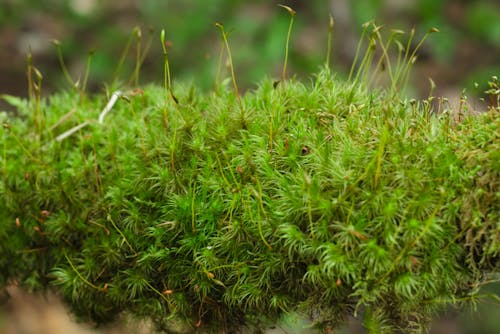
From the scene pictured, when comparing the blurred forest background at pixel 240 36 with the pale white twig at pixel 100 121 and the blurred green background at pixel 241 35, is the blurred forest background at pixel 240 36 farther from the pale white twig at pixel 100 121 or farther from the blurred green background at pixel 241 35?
the pale white twig at pixel 100 121

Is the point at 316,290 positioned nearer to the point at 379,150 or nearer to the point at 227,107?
the point at 379,150

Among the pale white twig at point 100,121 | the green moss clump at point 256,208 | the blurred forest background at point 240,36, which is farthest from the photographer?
the blurred forest background at point 240,36

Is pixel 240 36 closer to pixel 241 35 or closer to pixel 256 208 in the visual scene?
pixel 241 35

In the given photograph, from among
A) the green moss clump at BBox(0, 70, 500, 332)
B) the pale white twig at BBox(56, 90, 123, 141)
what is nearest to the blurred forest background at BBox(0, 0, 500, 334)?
the pale white twig at BBox(56, 90, 123, 141)

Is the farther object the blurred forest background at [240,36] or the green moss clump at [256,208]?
the blurred forest background at [240,36]

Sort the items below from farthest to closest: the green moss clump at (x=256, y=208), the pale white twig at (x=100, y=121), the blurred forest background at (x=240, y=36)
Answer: the blurred forest background at (x=240, y=36) < the pale white twig at (x=100, y=121) < the green moss clump at (x=256, y=208)

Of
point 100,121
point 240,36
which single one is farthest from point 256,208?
point 240,36

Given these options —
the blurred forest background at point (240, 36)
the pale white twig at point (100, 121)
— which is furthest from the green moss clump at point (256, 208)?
the blurred forest background at point (240, 36)

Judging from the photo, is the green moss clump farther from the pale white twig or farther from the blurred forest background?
the blurred forest background
